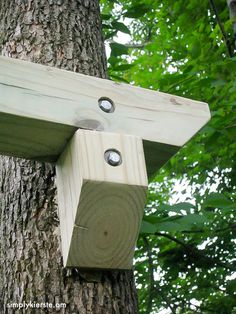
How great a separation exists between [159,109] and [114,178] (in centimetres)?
25

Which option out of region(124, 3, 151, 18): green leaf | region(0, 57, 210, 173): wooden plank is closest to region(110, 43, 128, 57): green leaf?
region(124, 3, 151, 18): green leaf

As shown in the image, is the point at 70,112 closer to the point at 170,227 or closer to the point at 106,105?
the point at 106,105

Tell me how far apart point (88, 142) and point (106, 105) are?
0.40 ft

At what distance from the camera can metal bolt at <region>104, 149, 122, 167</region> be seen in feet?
3.39

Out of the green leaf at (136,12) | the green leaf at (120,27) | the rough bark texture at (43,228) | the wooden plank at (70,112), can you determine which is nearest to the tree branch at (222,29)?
the green leaf at (136,12)

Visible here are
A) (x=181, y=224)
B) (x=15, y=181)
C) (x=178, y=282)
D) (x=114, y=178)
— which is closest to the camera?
(x=114, y=178)

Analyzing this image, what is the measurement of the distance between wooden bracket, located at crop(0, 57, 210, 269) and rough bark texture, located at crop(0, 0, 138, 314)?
86mm

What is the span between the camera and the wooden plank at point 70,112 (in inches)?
39.8

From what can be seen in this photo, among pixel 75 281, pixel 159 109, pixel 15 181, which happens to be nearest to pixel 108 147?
pixel 159 109

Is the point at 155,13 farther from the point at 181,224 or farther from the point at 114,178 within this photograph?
the point at 114,178

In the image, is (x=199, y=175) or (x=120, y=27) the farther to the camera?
(x=199, y=175)

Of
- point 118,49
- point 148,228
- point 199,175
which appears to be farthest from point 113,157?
point 199,175

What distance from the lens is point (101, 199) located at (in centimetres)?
102

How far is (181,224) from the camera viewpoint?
5.63 ft
